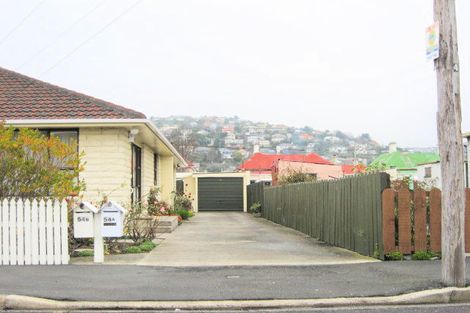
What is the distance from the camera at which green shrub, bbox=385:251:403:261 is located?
34.7ft

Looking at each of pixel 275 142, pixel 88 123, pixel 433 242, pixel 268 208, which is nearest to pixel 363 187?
pixel 433 242

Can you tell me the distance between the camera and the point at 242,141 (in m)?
90.0

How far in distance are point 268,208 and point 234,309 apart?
19.7 m

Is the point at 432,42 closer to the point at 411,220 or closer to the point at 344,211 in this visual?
the point at 411,220

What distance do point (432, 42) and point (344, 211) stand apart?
5779 mm

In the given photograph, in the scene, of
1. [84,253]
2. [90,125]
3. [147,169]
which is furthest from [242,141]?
[84,253]

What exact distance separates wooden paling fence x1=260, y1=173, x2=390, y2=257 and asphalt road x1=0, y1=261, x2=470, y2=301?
123cm

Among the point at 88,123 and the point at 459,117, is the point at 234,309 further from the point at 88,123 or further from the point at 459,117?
the point at 88,123

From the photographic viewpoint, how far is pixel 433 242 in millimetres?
10812

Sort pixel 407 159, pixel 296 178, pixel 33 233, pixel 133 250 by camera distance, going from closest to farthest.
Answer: pixel 33 233
pixel 133 250
pixel 296 178
pixel 407 159

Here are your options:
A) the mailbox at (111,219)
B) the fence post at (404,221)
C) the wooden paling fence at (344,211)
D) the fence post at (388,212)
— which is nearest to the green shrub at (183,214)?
the wooden paling fence at (344,211)

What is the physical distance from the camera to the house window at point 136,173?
1820cm

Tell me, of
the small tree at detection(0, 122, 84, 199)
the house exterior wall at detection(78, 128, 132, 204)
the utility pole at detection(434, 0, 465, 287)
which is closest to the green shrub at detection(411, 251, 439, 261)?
the utility pole at detection(434, 0, 465, 287)

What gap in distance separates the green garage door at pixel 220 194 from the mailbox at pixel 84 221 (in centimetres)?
2804
